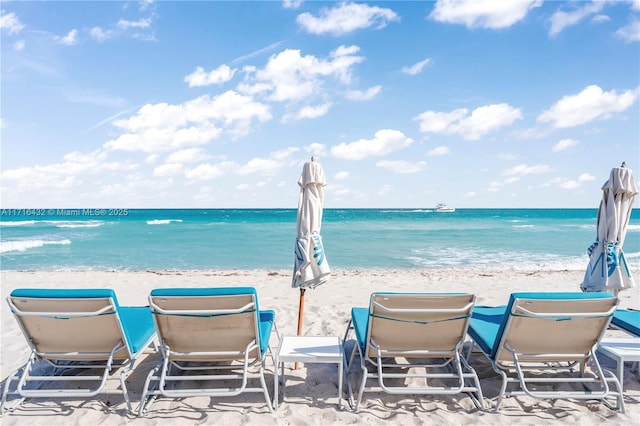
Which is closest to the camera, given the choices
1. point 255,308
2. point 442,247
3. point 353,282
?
point 255,308

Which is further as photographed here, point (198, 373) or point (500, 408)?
point (198, 373)

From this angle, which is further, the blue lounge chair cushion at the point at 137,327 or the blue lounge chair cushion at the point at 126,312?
the blue lounge chair cushion at the point at 137,327

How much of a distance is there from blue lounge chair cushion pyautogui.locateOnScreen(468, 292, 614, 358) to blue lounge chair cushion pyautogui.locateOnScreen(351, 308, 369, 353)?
100 centimetres

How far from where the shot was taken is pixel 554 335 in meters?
2.95

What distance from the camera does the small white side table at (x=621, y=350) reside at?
3078mm

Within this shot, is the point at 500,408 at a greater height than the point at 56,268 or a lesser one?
greater

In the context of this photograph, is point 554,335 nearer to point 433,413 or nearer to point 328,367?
point 433,413

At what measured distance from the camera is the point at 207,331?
297cm

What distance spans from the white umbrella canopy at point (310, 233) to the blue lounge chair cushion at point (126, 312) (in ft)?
4.70

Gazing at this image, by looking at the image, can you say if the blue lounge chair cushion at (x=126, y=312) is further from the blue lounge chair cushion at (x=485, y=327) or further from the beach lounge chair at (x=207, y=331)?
the blue lounge chair cushion at (x=485, y=327)

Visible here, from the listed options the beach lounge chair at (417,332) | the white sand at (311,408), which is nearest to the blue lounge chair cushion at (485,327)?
the beach lounge chair at (417,332)

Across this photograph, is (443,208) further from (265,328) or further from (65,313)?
(65,313)

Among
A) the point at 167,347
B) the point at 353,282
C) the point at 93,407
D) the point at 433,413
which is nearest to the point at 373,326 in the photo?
the point at 433,413

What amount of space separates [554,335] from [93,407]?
12.2 ft
